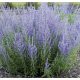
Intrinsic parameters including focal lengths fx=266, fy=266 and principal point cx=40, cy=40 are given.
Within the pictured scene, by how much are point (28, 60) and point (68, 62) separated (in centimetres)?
44

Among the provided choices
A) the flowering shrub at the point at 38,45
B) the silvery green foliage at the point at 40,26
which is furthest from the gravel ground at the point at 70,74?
the silvery green foliage at the point at 40,26

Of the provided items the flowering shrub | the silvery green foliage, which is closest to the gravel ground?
the flowering shrub

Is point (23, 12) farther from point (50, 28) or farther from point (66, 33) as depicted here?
point (66, 33)

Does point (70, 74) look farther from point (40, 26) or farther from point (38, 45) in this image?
point (40, 26)

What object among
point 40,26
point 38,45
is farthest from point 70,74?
point 40,26

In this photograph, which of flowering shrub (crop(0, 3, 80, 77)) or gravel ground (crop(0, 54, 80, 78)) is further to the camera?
gravel ground (crop(0, 54, 80, 78))

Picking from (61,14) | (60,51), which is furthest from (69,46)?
(61,14)

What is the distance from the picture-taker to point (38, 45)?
2.89 m

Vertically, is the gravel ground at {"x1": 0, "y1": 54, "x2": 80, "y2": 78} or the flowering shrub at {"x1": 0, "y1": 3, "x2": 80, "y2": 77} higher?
the flowering shrub at {"x1": 0, "y1": 3, "x2": 80, "y2": 77}

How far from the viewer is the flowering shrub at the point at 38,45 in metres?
2.78

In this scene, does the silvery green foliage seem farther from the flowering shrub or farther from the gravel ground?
the gravel ground

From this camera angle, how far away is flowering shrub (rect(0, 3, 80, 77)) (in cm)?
278

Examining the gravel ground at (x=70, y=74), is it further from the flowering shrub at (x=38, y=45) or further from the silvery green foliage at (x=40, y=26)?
the silvery green foliage at (x=40, y=26)

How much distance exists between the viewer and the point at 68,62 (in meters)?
2.93
